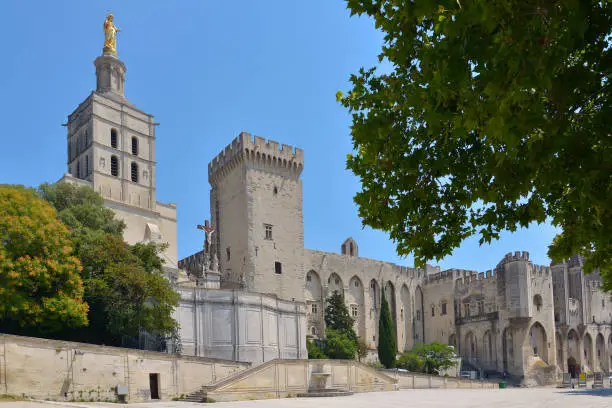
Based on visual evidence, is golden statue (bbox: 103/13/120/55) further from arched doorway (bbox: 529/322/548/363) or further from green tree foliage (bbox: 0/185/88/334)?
arched doorway (bbox: 529/322/548/363)

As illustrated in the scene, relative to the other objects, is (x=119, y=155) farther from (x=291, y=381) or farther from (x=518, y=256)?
(x=518, y=256)

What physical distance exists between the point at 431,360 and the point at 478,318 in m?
11.4

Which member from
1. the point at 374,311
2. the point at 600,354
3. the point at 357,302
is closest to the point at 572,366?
the point at 600,354

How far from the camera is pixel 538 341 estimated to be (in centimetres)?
5950

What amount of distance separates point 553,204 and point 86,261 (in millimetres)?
25672

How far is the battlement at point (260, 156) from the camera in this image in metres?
51.9

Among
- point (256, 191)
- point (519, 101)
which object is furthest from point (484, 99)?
point (256, 191)

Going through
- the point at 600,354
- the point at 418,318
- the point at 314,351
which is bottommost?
the point at 600,354

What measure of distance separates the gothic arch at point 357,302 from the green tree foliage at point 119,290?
28238 millimetres

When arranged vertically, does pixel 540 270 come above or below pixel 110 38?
below

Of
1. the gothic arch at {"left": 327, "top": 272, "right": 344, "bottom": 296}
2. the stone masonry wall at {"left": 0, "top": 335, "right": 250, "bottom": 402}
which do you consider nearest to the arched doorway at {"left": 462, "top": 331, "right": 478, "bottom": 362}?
the gothic arch at {"left": 327, "top": 272, "right": 344, "bottom": 296}

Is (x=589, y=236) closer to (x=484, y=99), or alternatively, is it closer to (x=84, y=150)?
(x=484, y=99)

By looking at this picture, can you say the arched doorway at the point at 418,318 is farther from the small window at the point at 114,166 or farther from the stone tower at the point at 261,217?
the small window at the point at 114,166

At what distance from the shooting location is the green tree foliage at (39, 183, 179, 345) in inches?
1222
